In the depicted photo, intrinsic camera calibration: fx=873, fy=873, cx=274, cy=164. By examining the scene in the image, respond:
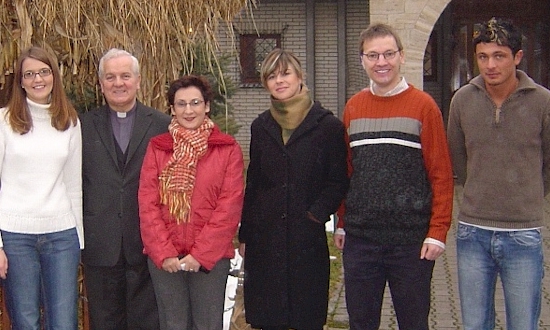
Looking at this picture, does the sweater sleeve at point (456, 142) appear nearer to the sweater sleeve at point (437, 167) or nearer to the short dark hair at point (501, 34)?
the sweater sleeve at point (437, 167)

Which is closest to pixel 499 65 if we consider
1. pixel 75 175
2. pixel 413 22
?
pixel 75 175

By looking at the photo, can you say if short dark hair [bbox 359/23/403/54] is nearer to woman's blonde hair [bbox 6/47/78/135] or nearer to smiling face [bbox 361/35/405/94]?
smiling face [bbox 361/35/405/94]

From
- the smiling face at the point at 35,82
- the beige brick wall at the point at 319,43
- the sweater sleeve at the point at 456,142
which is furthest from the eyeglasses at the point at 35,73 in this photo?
the beige brick wall at the point at 319,43

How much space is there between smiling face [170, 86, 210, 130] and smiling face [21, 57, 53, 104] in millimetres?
640

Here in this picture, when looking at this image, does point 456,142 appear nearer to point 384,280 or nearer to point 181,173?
point 384,280

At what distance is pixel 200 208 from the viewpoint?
14.3 ft

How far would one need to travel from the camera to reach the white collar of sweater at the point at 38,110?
431 cm

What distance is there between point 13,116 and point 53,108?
0.65ft

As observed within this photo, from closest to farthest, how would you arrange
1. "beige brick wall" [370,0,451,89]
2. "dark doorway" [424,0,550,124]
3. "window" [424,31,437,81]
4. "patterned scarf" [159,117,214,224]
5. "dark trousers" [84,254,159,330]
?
"patterned scarf" [159,117,214,224] < "dark trousers" [84,254,159,330] < "beige brick wall" [370,0,451,89] < "dark doorway" [424,0,550,124] < "window" [424,31,437,81]

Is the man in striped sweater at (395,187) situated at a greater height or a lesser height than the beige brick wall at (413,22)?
lesser

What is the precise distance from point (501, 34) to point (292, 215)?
1362 mm

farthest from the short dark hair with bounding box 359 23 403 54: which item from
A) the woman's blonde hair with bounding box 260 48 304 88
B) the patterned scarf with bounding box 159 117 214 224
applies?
the patterned scarf with bounding box 159 117 214 224

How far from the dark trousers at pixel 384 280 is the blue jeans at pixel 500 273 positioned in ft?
0.66

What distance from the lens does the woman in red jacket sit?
14.2ft
